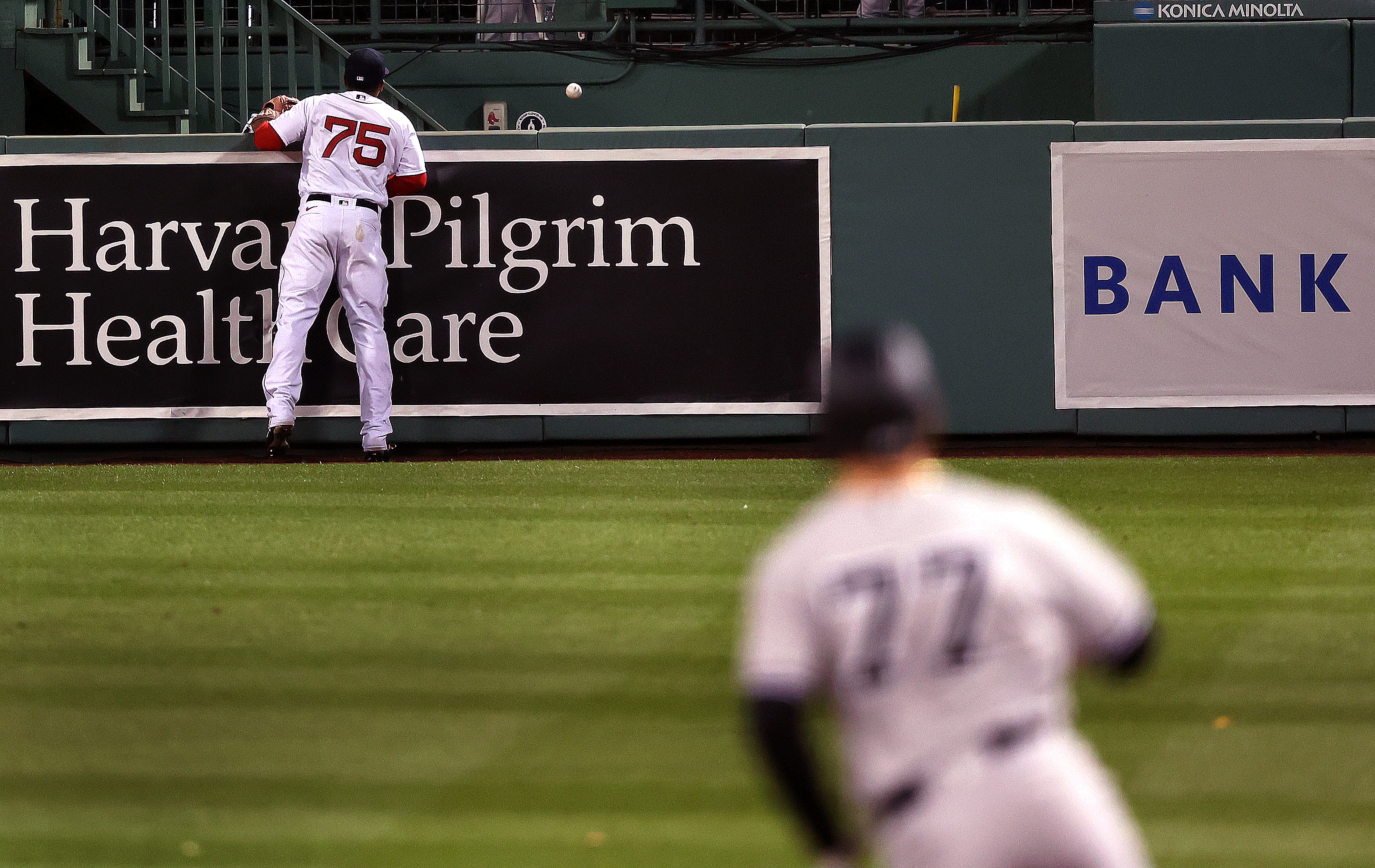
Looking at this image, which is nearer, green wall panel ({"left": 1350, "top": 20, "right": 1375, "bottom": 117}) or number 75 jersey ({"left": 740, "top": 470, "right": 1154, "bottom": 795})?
number 75 jersey ({"left": 740, "top": 470, "right": 1154, "bottom": 795})

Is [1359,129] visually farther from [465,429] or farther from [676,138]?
[465,429]

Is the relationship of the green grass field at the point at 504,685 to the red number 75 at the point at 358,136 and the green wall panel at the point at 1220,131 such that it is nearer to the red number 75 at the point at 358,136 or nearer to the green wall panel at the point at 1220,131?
the red number 75 at the point at 358,136

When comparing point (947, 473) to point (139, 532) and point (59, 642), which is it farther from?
point (59, 642)

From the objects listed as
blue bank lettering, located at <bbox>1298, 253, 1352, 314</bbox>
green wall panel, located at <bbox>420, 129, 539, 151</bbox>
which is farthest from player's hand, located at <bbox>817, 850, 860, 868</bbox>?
blue bank lettering, located at <bbox>1298, 253, 1352, 314</bbox>

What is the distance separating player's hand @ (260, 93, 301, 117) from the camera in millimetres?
11609

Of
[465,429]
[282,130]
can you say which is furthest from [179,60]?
[465,429]

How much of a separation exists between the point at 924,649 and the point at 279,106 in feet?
34.8

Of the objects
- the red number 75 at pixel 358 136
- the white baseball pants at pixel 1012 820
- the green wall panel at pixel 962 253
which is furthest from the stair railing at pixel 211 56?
the white baseball pants at pixel 1012 820

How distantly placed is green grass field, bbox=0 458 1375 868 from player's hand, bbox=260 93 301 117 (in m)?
3.69

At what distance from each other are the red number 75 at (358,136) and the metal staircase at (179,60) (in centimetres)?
324

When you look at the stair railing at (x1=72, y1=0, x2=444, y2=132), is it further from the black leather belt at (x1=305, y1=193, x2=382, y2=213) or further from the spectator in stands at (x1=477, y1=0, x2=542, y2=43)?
the black leather belt at (x1=305, y1=193, x2=382, y2=213)

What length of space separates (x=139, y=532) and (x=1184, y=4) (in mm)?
12284

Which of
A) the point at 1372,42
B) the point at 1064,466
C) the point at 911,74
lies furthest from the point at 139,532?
the point at 1372,42

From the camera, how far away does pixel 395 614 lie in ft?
19.4
